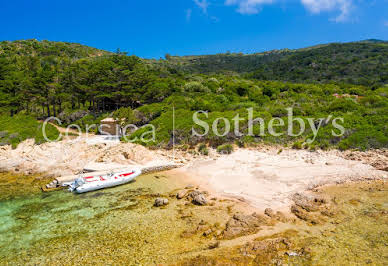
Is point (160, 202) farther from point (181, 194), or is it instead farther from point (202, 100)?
point (202, 100)

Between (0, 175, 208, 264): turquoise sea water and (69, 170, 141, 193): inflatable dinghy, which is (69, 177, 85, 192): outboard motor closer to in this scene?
(69, 170, 141, 193): inflatable dinghy

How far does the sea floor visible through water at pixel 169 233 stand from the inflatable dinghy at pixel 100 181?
2.67ft

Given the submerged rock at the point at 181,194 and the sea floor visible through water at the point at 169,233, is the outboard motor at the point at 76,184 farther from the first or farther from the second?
the submerged rock at the point at 181,194

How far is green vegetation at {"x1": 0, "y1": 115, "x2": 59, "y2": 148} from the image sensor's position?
22.4m

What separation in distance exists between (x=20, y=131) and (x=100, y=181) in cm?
1577

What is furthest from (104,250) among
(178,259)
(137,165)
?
(137,165)

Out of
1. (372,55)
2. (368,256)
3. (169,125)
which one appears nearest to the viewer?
(368,256)

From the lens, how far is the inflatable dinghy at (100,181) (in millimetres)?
13433

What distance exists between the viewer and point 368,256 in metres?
6.85

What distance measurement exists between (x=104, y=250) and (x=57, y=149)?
16602 millimetres

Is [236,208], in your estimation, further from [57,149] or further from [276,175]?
[57,149]

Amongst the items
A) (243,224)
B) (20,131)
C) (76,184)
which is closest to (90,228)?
(76,184)

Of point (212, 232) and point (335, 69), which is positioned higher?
point (335, 69)

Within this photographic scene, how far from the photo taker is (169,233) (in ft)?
28.8
